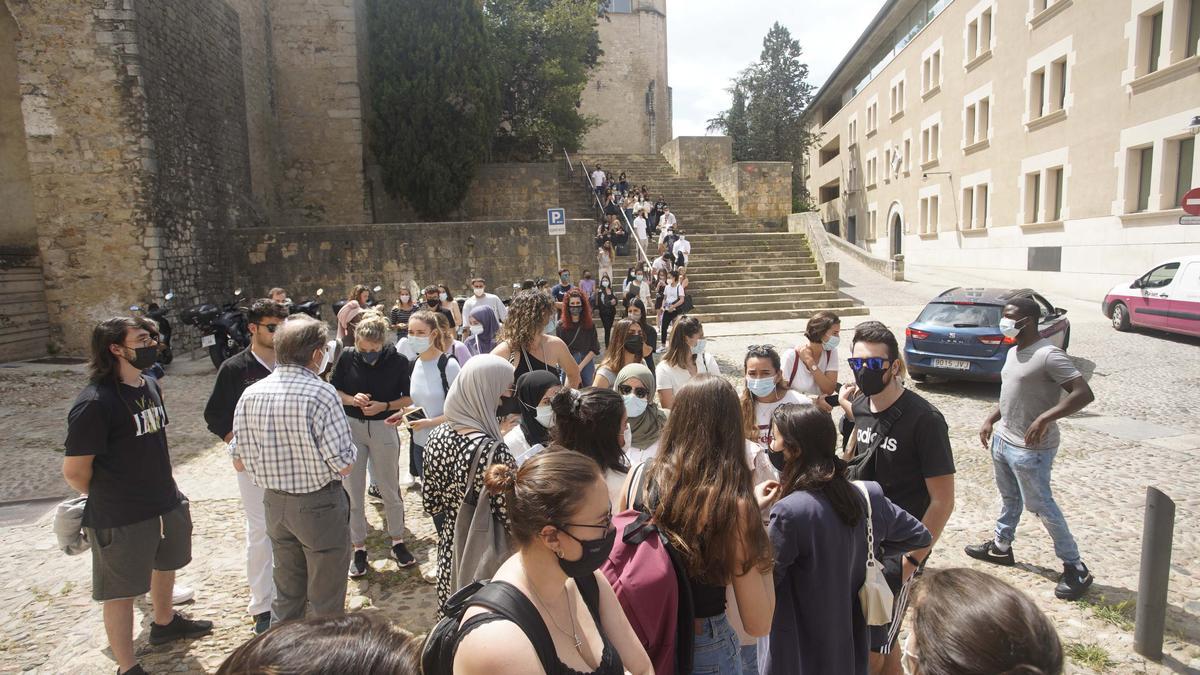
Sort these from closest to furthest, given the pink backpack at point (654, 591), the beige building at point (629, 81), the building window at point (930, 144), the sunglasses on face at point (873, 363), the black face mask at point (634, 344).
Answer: the pink backpack at point (654, 591) → the sunglasses on face at point (873, 363) → the black face mask at point (634, 344) → the building window at point (930, 144) → the beige building at point (629, 81)

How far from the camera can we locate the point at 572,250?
16469 mm

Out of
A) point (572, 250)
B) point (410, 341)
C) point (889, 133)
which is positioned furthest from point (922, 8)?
point (410, 341)

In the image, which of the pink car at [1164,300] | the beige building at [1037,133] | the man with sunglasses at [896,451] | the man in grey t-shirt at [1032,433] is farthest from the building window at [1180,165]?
the man with sunglasses at [896,451]

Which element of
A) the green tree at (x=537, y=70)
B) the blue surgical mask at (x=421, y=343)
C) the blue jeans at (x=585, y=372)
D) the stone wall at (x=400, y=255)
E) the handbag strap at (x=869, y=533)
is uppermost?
the green tree at (x=537, y=70)

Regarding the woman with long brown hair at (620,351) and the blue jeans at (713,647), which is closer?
the blue jeans at (713,647)

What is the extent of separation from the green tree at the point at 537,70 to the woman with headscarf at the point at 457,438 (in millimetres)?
21620

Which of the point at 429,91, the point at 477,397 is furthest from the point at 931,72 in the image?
the point at 477,397

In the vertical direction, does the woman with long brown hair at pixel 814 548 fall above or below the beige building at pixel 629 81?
below

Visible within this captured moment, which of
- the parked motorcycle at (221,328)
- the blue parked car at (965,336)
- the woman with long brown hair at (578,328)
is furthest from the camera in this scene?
the parked motorcycle at (221,328)

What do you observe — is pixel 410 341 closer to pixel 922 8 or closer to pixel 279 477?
pixel 279 477

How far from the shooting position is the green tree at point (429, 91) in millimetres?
18875

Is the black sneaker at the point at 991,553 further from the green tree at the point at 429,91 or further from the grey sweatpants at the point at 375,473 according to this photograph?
the green tree at the point at 429,91

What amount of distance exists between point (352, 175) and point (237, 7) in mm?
4958

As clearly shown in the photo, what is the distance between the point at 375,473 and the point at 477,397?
2122 mm
